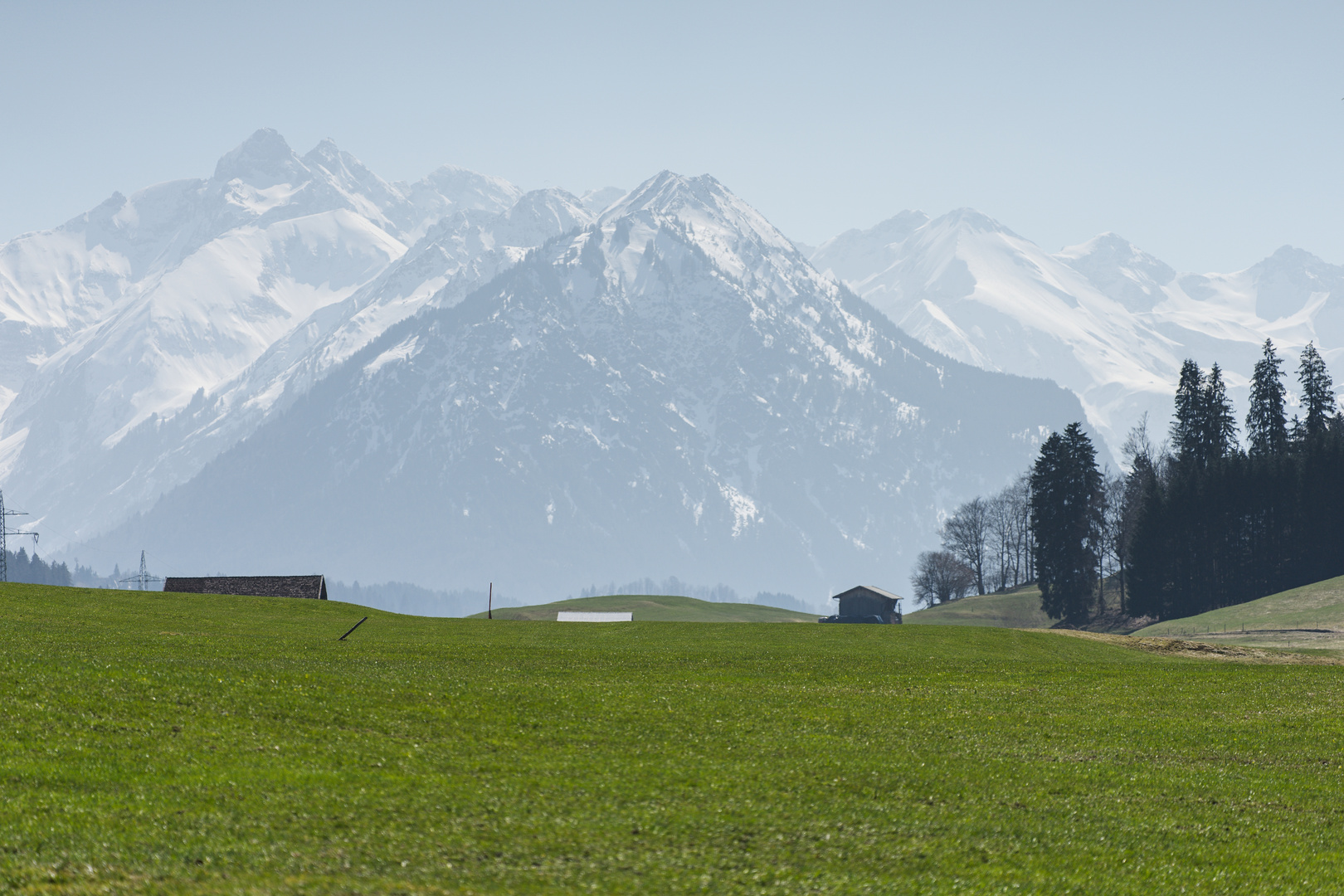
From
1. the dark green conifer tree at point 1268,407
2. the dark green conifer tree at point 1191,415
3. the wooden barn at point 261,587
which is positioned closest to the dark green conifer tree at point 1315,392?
the dark green conifer tree at point 1268,407

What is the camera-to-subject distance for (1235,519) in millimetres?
116500

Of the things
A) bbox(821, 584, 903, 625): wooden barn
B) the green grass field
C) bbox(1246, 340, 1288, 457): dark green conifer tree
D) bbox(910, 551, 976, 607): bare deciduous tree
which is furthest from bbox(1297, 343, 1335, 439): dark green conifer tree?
the green grass field

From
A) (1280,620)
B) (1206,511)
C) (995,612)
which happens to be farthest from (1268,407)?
(1280,620)

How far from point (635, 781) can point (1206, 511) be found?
111998 millimetres

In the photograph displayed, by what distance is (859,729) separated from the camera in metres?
28.2

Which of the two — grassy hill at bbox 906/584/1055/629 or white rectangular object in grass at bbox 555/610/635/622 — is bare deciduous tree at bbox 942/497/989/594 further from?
white rectangular object in grass at bbox 555/610/635/622

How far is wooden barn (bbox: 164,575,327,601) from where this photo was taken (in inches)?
3282

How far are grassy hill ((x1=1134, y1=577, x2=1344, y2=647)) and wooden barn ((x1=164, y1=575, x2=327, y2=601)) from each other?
226 feet

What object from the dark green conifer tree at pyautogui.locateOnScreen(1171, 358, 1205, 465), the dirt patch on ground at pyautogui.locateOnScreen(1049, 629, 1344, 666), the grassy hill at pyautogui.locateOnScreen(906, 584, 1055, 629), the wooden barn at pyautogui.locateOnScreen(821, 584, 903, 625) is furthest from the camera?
the wooden barn at pyautogui.locateOnScreen(821, 584, 903, 625)

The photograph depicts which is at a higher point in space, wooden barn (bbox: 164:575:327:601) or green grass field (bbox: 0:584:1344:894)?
wooden barn (bbox: 164:575:327:601)

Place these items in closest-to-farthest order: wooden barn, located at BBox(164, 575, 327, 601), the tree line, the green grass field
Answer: the green grass field → wooden barn, located at BBox(164, 575, 327, 601) → the tree line

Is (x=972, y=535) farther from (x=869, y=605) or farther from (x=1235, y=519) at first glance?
(x=1235, y=519)

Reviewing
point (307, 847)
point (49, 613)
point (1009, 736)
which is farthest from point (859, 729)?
point (49, 613)

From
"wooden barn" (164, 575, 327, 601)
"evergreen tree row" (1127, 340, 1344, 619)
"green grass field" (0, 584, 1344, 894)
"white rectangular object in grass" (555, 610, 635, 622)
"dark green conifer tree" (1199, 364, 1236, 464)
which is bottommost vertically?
"green grass field" (0, 584, 1344, 894)
